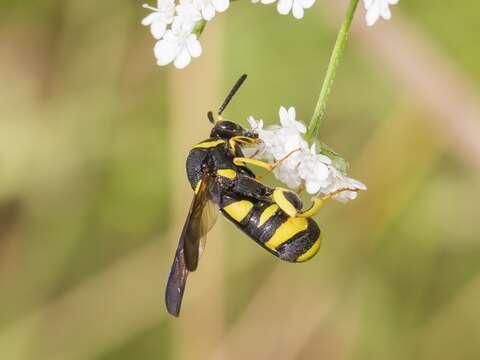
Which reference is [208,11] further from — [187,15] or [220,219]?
[220,219]

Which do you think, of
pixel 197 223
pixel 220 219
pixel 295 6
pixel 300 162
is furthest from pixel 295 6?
pixel 220 219

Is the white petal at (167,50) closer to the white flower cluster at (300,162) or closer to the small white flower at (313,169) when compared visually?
the white flower cluster at (300,162)

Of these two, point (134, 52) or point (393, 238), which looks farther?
point (134, 52)

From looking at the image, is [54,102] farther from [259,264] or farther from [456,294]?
[456,294]

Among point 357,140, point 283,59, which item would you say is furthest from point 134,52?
point 357,140

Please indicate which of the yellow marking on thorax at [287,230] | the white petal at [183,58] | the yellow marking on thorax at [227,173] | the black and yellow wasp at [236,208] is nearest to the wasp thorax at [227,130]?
the black and yellow wasp at [236,208]

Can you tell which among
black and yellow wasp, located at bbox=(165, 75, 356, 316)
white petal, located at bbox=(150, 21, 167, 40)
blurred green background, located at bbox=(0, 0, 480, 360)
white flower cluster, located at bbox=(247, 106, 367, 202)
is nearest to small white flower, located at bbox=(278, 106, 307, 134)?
white flower cluster, located at bbox=(247, 106, 367, 202)
